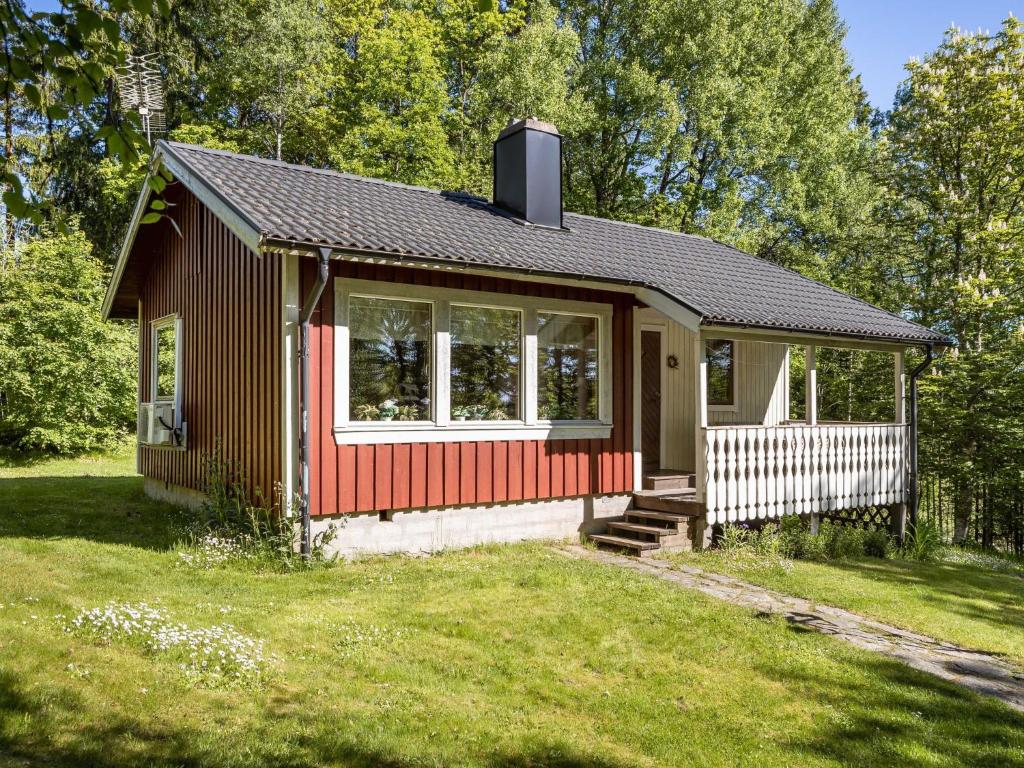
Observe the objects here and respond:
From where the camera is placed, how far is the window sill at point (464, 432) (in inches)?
287

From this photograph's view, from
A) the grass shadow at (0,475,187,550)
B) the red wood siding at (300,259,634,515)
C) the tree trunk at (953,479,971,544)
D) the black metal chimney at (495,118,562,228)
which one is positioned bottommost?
the tree trunk at (953,479,971,544)

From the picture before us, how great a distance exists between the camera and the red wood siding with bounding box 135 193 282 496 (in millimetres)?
7383

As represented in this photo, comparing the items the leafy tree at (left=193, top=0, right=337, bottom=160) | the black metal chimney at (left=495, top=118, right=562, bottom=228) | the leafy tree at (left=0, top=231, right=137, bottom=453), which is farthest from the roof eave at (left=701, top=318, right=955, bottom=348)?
the leafy tree at (left=193, top=0, right=337, bottom=160)

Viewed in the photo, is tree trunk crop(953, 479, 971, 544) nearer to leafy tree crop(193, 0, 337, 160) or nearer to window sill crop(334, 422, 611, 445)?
window sill crop(334, 422, 611, 445)

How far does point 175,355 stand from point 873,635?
9066mm

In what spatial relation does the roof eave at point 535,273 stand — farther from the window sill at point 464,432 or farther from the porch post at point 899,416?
the porch post at point 899,416

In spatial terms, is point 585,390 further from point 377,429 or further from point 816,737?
point 816,737

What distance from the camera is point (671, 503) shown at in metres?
8.96

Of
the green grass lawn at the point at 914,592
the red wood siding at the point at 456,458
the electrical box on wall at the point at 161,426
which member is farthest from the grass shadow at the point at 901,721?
the electrical box on wall at the point at 161,426

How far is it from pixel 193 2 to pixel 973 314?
23.3 meters

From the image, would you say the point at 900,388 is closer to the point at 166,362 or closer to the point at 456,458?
the point at 456,458

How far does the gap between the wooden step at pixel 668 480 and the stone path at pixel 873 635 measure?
6.35ft

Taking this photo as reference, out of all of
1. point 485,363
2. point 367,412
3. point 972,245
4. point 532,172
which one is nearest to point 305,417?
point 367,412

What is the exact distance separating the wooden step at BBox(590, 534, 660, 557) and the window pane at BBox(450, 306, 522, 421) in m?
1.80
